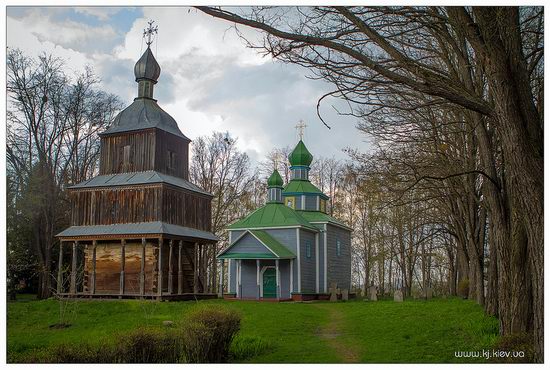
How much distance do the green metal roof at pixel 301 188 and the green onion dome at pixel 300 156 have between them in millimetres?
1144

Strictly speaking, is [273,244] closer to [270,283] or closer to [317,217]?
[270,283]

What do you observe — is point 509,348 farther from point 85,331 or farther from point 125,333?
point 85,331

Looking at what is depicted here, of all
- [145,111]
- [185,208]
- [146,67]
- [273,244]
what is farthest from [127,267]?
[146,67]

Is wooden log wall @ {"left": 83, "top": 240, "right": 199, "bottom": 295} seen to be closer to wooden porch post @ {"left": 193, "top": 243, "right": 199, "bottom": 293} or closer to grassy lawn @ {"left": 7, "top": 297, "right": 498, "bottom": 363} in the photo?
wooden porch post @ {"left": 193, "top": 243, "right": 199, "bottom": 293}

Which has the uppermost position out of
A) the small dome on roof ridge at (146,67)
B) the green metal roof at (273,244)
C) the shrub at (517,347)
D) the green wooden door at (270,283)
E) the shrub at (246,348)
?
the small dome on roof ridge at (146,67)

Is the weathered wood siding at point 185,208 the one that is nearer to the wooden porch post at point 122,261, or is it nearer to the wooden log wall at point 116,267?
the wooden log wall at point 116,267

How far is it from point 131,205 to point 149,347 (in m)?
15.1

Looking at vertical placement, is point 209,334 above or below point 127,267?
below

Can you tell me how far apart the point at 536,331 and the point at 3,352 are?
871cm

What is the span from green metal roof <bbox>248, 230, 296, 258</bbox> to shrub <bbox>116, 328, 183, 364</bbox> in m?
18.6

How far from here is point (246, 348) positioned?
10.9 metres

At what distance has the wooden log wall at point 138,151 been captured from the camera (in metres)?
24.9

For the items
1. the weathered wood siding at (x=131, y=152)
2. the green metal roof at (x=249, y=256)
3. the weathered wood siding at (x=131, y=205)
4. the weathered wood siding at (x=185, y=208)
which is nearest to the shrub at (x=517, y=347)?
the weathered wood siding at (x=131, y=205)

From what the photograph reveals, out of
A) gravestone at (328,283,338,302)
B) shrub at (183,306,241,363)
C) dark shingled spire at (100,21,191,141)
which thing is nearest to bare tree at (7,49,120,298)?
dark shingled spire at (100,21,191,141)
